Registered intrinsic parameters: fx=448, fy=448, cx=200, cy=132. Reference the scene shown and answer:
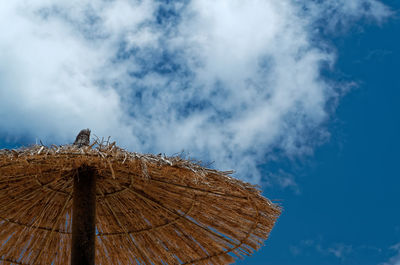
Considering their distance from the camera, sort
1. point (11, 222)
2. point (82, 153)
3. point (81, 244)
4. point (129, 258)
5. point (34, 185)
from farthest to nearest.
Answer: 1. point (129, 258)
2. point (11, 222)
3. point (34, 185)
4. point (81, 244)
5. point (82, 153)

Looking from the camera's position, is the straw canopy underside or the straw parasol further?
the straw canopy underside

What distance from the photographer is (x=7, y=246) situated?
404 cm

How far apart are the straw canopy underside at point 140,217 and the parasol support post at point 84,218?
0.10m

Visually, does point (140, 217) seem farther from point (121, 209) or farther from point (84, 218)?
point (84, 218)

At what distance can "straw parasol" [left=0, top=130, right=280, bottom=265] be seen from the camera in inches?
111

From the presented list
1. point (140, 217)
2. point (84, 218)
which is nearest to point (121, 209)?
point (140, 217)

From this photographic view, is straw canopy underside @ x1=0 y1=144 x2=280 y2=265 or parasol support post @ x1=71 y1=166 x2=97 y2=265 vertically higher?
straw canopy underside @ x1=0 y1=144 x2=280 y2=265

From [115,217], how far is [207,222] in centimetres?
86

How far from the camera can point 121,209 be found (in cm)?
402

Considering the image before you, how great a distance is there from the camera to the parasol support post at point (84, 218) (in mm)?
3250

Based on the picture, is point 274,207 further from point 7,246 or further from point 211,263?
point 7,246

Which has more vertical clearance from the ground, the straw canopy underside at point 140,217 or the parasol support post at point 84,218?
the straw canopy underside at point 140,217

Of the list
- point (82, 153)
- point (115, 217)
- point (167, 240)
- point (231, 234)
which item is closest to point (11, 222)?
point (115, 217)

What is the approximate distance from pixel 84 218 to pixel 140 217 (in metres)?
0.79
